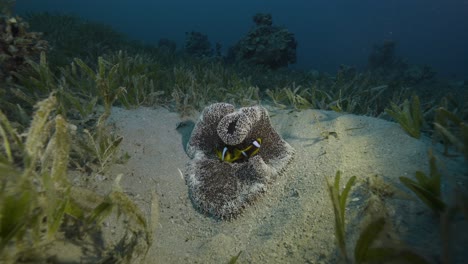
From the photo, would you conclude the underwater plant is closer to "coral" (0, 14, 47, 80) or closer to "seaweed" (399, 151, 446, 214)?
"seaweed" (399, 151, 446, 214)

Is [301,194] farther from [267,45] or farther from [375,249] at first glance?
[267,45]

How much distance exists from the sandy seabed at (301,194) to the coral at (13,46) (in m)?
1.81

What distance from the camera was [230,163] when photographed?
2809 mm

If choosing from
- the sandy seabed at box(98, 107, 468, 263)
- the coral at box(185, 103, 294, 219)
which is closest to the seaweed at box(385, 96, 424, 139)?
the sandy seabed at box(98, 107, 468, 263)

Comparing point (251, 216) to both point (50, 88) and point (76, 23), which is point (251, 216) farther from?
point (76, 23)

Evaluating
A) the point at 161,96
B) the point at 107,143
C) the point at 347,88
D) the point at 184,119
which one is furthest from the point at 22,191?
the point at 347,88

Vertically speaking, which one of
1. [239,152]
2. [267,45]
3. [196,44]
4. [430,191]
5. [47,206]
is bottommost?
[196,44]

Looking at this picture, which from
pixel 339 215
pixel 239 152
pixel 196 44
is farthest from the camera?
pixel 196 44

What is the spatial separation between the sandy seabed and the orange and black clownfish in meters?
0.40

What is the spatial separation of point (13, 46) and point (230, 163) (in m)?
3.65

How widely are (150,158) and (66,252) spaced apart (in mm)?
1550

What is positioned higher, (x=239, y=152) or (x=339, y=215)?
(x=339, y=215)

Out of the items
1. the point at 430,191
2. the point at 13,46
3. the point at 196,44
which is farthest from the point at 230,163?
the point at 196,44

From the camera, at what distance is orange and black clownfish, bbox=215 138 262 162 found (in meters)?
2.79
